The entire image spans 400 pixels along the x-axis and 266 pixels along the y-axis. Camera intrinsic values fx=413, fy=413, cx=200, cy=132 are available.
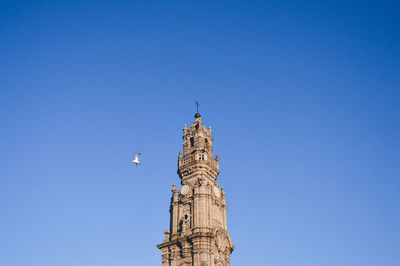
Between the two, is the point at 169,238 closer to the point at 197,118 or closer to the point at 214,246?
the point at 214,246

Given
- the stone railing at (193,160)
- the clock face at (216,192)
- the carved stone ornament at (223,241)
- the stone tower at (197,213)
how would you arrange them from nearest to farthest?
the stone tower at (197,213), the carved stone ornament at (223,241), the clock face at (216,192), the stone railing at (193,160)

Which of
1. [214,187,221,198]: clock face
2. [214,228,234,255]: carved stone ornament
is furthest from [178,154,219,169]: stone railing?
[214,228,234,255]: carved stone ornament

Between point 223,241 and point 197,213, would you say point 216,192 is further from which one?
point 223,241

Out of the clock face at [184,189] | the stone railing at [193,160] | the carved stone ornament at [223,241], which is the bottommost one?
the carved stone ornament at [223,241]

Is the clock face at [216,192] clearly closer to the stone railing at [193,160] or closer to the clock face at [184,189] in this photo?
the stone railing at [193,160]

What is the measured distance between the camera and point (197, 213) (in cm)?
5766

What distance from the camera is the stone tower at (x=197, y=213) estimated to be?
180ft

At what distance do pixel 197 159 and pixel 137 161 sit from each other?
61.4ft

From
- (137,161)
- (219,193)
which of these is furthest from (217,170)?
(137,161)

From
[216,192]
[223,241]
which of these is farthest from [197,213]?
[216,192]

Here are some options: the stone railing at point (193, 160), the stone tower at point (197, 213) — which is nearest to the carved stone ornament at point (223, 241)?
the stone tower at point (197, 213)

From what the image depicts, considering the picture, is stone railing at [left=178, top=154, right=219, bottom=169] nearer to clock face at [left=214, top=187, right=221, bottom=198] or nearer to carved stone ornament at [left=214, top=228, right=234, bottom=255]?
clock face at [left=214, top=187, right=221, bottom=198]

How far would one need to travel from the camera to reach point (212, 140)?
233 ft

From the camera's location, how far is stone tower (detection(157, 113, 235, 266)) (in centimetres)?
5494
